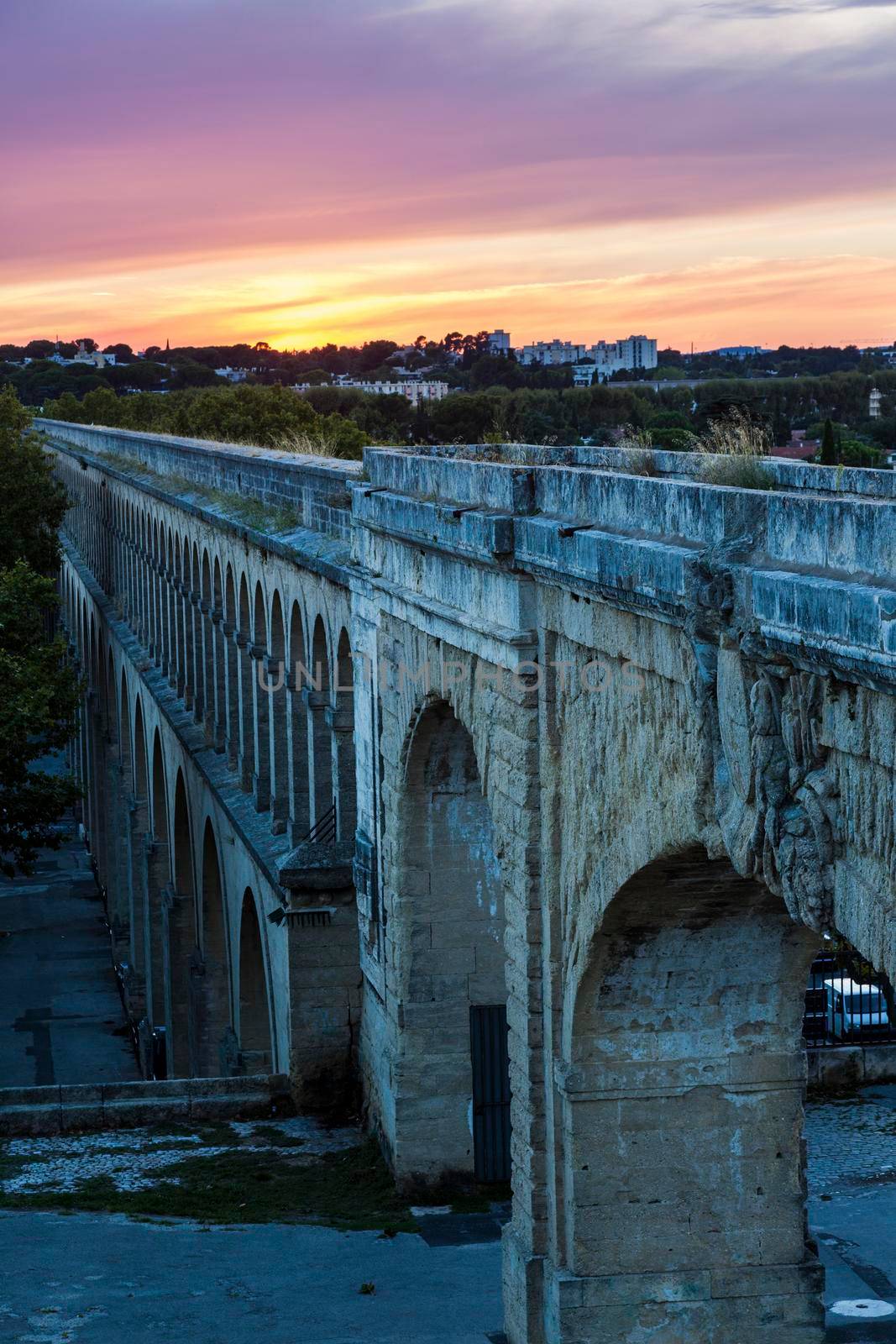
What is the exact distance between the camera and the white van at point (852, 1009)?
70.1 ft

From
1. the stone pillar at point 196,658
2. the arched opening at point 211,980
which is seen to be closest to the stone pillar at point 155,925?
the stone pillar at point 196,658

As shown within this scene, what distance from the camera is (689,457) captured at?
1199 cm

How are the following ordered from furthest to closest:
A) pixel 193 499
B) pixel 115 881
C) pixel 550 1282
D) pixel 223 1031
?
pixel 115 881 < pixel 193 499 < pixel 223 1031 < pixel 550 1282

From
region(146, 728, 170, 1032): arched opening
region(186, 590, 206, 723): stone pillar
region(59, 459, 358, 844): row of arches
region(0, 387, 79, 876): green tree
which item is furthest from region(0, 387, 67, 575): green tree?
region(186, 590, 206, 723): stone pillar

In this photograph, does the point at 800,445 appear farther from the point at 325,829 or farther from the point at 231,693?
the point at 325,829

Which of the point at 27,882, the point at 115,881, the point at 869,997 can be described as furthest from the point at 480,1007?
the point at 27,882

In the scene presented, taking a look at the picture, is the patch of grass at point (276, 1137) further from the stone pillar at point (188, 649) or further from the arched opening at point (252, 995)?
the stone pillar at point (188, 649)

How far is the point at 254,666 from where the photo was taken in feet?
82.6

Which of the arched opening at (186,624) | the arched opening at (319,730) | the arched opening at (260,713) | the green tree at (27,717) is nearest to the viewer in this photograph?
the arched opening at (319,730)

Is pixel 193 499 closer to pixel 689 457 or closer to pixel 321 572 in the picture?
pixel 321 572

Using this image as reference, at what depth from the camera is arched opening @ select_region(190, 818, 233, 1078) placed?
28.2 m

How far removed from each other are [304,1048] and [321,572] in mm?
4569

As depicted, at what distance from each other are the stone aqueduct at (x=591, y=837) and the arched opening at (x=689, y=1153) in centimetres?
2

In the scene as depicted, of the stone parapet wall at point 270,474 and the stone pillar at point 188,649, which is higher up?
the stone parapet wall at point 270,474
